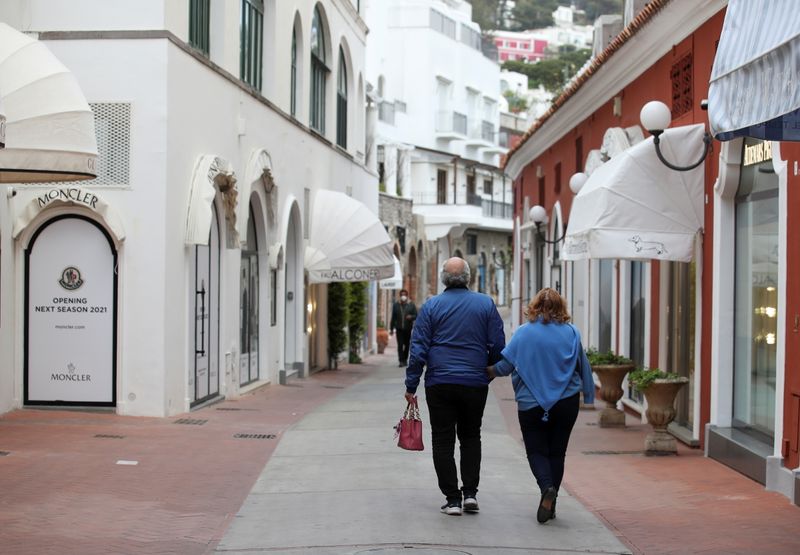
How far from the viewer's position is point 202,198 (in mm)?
16094

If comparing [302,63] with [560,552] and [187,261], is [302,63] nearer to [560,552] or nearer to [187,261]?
[187,261]

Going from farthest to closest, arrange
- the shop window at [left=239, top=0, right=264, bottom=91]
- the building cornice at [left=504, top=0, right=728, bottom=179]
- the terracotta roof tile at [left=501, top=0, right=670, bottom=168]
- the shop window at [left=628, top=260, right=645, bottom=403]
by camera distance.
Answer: the shop window at [left=239, top=0, right=264, bottom=91], the shop window at [left=628, top=260, right=645, bottom=403], the terracotta roof tile at [left=501, top=0, right=670, bottom=168], the building cornice at [left=504, top=0, right=728, bottom=179]

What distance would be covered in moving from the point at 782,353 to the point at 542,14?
15437 centimetres

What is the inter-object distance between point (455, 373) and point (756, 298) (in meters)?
4.15

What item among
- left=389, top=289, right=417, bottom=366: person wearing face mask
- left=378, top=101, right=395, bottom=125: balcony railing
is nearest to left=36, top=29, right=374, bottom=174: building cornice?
left=389, top=289, right=417, bottom=366: person wearing face mask

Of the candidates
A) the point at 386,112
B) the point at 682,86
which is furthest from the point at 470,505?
the point at 386,112

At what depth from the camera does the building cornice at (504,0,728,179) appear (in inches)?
525

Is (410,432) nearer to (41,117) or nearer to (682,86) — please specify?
(41,117)

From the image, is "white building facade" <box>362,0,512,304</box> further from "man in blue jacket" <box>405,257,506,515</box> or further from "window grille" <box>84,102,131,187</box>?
"man in blue jacket" <box>405,257,506,515</box>

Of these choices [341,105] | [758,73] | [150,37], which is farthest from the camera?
[341,105]

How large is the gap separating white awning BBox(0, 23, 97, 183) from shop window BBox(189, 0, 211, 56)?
4.52 meters

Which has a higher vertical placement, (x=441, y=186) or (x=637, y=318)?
(x=441, y=186)

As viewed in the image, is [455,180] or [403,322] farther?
[455,180]

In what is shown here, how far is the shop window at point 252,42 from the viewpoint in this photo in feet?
64.7
